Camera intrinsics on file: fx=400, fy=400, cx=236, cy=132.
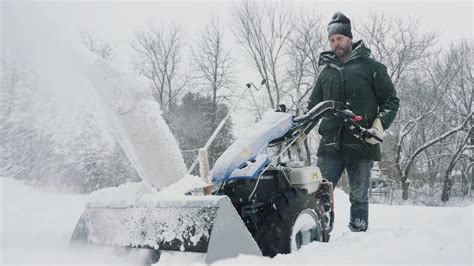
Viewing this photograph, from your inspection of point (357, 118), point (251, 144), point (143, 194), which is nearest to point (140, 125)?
point (143, 194)

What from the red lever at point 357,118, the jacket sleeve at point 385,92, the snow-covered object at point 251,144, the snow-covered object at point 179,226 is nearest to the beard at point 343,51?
the jacket sleeve at point 385,92

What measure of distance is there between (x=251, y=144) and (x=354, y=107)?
138cm

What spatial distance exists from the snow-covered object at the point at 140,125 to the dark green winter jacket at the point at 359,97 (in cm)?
180

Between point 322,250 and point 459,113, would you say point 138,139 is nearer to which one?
point 322,250

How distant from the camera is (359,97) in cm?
359

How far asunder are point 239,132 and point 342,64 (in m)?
1.33

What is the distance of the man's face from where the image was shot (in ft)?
12.3

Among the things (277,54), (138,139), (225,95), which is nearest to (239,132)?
(138,139)

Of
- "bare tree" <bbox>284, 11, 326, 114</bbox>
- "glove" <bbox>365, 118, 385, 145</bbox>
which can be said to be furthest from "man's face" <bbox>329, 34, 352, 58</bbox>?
"bare tree" <bbox>284, 11, 326, 114</bbox>

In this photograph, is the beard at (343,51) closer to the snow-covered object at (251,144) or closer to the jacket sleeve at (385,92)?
the jacket sleeve at (385,92)

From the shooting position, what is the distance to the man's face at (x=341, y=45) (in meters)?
3.74

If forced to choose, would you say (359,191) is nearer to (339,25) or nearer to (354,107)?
(354,107)

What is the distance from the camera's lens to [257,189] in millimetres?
2746

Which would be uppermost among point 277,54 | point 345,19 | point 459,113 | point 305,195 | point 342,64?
point 277,54
